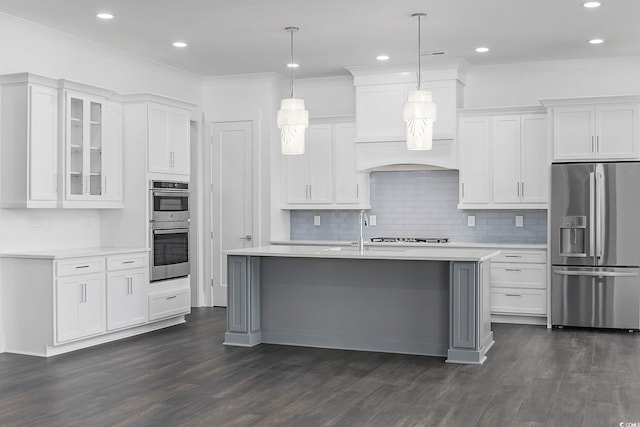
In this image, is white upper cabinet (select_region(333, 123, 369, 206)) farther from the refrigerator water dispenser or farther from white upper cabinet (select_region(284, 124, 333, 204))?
the refrigerator water dispenser

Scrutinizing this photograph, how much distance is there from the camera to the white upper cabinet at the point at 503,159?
8.05 meters

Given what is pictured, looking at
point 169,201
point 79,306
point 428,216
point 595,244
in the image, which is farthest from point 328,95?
point 79,306

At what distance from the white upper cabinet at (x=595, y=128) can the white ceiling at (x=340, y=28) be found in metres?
0.62

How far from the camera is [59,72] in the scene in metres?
6.97

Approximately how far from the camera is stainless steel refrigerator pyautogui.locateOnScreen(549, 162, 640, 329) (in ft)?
24.2

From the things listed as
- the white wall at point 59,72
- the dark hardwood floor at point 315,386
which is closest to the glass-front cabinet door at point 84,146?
the white wall at point 59,72

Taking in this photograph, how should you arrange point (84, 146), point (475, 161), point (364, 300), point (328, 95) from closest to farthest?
point (364, 300) → point (84, 146) → point (475, 161) → point (328, 95)

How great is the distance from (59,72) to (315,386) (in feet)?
13.5

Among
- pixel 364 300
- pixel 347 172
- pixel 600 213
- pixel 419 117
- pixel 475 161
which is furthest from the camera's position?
pixel 347 172

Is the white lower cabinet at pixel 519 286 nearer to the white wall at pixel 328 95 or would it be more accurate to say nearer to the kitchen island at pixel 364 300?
the kitchen island at pixel 364 300

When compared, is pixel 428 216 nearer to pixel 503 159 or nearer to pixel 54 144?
pixel 503 159

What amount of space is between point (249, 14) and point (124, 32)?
4.66ft

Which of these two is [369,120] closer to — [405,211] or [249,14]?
[405,211]

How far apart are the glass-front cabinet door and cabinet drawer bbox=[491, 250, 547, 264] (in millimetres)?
4423
